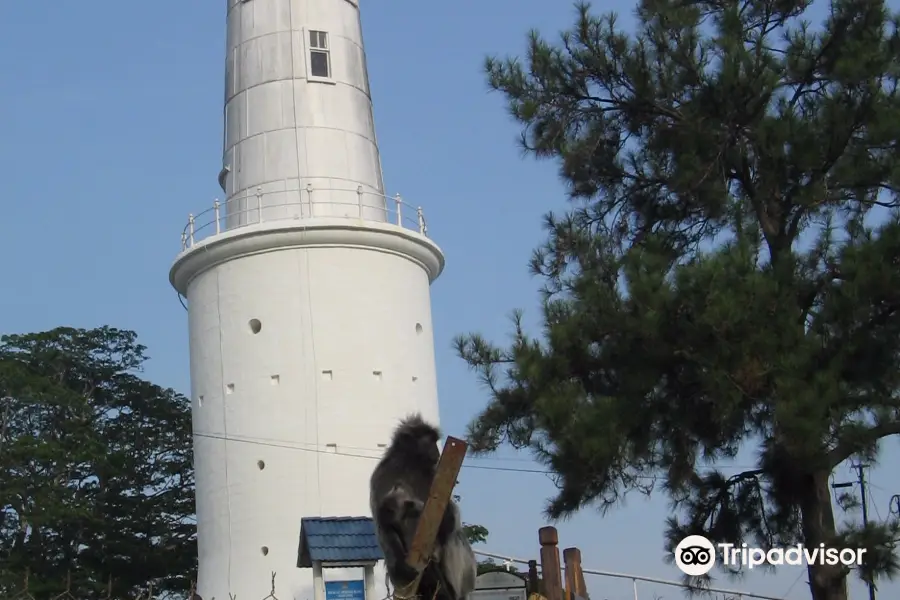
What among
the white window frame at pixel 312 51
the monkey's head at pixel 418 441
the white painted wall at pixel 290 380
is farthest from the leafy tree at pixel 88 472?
the monkey's head at pixel 418 441

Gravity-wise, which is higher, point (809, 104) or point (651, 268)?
point (809, 104)

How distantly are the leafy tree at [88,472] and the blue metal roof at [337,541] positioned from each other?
8.97 m

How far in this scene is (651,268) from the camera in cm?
981

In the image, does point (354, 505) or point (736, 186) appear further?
point (354, 505)

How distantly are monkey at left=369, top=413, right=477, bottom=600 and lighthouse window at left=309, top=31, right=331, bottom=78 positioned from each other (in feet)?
49.0

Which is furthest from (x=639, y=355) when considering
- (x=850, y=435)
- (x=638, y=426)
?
(x=850, y=435)

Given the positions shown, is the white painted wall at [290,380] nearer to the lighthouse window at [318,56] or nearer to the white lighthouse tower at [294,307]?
the white lighthouse tower at [294,307]

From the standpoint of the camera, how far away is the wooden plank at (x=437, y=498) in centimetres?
564

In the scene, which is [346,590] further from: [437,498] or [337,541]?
[437,498]

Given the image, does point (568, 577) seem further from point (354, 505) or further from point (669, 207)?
point (354, 505)

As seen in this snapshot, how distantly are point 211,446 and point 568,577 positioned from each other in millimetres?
10942

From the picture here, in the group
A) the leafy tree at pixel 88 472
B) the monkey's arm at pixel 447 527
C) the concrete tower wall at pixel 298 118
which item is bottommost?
the monkey's arm at pixel 447 527

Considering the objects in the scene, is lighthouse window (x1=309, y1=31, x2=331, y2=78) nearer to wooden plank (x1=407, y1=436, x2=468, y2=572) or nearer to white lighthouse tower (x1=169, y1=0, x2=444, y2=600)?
white lighthouse tower (x1=169, y1=0, x2=444, y2=600)

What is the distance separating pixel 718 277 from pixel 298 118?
12779 mm
